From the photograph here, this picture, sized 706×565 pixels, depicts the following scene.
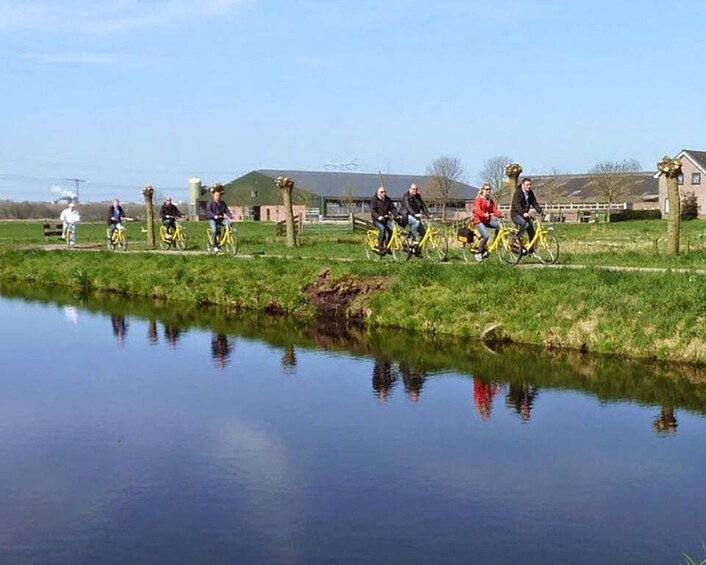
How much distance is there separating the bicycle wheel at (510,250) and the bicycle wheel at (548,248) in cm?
36

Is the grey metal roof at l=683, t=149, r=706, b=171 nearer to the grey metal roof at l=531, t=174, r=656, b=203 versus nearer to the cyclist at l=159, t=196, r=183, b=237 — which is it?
the grey metal roof at l=531, t=174, r=656, b=203

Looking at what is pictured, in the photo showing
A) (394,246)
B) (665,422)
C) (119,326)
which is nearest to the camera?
(665,422)

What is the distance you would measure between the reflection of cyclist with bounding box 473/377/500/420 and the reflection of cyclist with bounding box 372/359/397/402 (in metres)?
1.06

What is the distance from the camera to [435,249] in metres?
19.5

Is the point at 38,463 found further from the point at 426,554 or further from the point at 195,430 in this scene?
the point at 426,554

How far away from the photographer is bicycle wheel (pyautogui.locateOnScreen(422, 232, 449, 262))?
63.8 ft

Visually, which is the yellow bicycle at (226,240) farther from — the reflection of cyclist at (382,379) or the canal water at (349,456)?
the reflection of cyclist at (382,379)

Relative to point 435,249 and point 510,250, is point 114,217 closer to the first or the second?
point 435,249

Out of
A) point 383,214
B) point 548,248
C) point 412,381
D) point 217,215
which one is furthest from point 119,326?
point 548,248

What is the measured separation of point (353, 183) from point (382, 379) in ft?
271

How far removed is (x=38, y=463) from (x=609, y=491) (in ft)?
16.2

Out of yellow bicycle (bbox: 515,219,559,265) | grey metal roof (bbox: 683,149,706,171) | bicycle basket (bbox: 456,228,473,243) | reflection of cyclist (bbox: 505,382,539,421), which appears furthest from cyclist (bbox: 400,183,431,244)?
grey metal roof (bbox: 683,149,706,171)

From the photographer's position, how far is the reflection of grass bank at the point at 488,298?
41.0ft

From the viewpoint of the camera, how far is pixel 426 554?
6.07 meters
